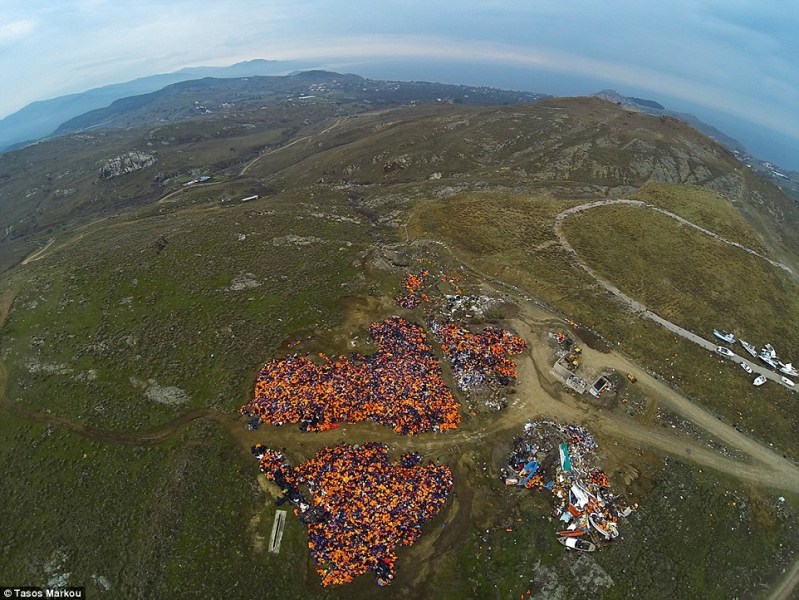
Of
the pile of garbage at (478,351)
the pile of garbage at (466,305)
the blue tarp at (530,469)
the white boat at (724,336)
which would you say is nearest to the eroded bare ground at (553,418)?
the pile of garbage at (478,351)

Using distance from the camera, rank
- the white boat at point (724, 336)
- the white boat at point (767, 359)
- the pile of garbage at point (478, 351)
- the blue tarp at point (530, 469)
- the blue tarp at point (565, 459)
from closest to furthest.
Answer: the blue tarp at point (530, 469), the blue tarp at point (565, 459), the pile of garbage at point (478, 351), the white boat at point (767, 359), the white boat at point (724, 336)

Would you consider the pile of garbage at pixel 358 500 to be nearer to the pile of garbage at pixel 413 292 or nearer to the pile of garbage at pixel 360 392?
the pile of garbage at pixel 360 392

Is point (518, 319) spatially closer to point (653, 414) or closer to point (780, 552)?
point (653, 414)

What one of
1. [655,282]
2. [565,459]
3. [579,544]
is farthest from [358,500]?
[655,282]

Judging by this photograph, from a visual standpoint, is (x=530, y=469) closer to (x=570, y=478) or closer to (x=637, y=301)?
(x=570, y=478)

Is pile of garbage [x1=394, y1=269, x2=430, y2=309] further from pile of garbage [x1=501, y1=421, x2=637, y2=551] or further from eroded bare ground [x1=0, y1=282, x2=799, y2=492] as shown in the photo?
pile of garbage [x1=501, y1=421, x2=637, y2=551]

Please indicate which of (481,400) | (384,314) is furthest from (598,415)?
(384,314)
